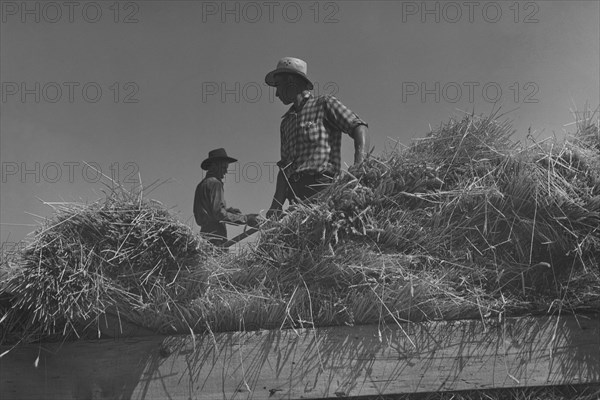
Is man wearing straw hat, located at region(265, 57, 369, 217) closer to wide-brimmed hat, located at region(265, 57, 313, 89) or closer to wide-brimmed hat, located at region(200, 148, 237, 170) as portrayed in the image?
wide-brimmed hat, located at region(265, 57, 313, 89)

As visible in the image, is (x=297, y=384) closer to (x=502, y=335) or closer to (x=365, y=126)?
(x=502, y=335)

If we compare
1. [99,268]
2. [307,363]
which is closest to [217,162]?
[99,268]

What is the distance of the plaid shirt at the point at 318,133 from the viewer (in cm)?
344

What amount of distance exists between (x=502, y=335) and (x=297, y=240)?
31.2 inches

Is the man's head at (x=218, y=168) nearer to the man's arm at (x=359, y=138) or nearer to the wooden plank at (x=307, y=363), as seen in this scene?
the man's arm at (x=359, y=138)

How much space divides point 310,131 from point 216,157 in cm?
272

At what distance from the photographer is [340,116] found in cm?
347

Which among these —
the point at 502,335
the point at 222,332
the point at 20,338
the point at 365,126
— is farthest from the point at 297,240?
the point at 365,126

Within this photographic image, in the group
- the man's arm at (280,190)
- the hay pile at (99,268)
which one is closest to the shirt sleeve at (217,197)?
the man's arm at (280,190)

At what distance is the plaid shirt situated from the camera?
11.3 feet

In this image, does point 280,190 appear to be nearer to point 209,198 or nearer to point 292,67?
point 292,67

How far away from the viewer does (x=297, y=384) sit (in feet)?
6.37

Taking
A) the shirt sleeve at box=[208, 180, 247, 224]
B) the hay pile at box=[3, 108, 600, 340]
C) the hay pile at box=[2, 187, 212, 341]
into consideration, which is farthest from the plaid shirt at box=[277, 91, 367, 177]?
the shirt sleeve at box=[208, 180, 247, 224]

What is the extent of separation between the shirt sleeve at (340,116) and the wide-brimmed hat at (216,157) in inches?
105
